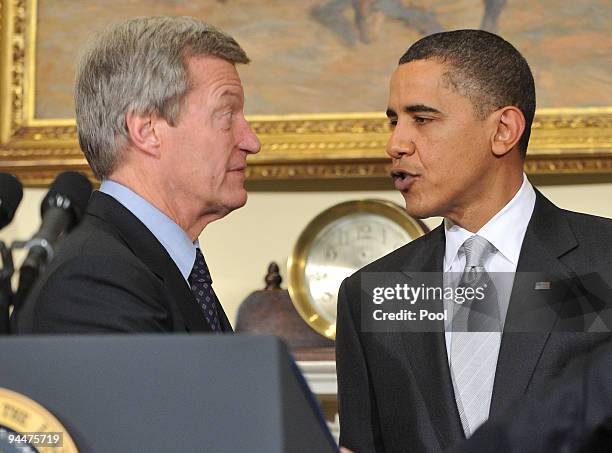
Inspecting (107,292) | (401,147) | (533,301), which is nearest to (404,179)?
(401,147)

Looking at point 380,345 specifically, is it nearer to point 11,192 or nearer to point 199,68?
point 199,68

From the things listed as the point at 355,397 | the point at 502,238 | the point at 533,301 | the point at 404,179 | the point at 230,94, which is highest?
the point at 230,94

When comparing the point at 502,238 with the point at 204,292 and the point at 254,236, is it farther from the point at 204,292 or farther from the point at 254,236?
the point at 254,236

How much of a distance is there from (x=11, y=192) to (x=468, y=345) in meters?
0.95

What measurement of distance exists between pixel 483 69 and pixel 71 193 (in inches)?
41.1

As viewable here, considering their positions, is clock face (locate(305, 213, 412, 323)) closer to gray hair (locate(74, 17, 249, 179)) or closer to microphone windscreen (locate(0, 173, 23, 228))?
gray hair (locate(74, 17, 249, 179))

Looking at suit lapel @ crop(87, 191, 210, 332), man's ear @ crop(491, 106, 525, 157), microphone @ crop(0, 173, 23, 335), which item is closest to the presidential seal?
microphone @ crop(0, 173, 23, 335)

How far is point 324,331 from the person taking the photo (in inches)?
109

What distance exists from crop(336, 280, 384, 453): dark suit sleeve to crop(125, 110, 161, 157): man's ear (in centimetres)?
53

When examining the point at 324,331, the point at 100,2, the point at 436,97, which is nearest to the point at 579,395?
the point at 436,97

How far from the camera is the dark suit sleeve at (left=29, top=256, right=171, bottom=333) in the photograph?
124cm

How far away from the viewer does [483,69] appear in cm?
197

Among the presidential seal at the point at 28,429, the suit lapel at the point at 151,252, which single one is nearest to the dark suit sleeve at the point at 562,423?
the presidential seal at the point at 28,429

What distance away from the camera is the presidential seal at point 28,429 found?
855mm
